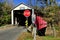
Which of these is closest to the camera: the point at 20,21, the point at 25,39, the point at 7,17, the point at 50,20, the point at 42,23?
the point at 25,39

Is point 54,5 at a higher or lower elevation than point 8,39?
higher

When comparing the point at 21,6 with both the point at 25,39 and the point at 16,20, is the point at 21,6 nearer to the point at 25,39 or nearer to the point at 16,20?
the point at 16,20

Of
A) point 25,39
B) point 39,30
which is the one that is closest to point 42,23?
point 39,30

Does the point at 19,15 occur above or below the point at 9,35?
above

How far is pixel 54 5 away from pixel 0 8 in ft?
43.0

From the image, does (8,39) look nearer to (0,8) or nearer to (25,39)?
(25,39)

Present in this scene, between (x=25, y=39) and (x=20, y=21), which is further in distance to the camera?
(x=20, y=21)

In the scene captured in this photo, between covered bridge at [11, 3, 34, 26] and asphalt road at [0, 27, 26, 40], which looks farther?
covered bridge at [11, 3, 34, 26]

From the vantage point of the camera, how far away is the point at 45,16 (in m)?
47.1

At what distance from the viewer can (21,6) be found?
147 ft

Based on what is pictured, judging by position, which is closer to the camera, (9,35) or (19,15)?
(9,35)

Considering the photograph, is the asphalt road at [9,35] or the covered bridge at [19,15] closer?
the asphalt road at [9,35]

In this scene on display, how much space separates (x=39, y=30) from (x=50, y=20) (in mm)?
15430

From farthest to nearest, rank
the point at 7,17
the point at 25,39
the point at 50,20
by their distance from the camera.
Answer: the point at 7,17 < the point at 50,20 < the point at 25,39
